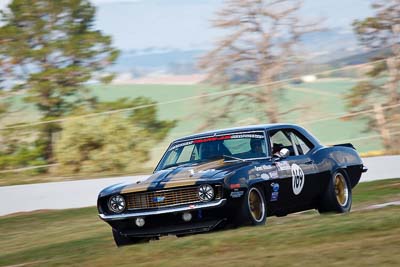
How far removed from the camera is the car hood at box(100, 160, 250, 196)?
455 inches

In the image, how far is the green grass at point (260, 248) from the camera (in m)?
8.85

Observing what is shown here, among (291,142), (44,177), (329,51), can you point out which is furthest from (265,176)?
(329,51)

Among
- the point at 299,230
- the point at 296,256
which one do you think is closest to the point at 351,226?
the point at 299,230

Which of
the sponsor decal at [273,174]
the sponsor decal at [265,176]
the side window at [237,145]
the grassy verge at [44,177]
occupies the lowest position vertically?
the grassy verge at [44,177]

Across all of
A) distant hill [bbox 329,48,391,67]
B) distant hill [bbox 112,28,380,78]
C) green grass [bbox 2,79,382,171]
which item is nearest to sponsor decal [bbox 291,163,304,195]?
green grass [bbox 2,79,382,171]

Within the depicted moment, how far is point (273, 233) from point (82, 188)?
451 inches

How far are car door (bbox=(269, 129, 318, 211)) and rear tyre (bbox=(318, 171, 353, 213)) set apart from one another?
267 mm

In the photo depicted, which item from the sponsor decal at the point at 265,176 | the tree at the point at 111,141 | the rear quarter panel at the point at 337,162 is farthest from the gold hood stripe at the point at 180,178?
the tree at the point at 111,141

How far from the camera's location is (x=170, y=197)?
1157cm

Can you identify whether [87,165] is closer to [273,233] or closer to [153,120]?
[153,120]

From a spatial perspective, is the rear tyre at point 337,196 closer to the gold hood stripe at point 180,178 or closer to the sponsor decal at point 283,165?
the sponsor decal at point 283,165

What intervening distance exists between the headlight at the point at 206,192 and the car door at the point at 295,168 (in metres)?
1.31

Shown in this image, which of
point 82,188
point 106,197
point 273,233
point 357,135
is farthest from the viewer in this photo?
point 357,135

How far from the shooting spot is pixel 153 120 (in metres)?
28.1
